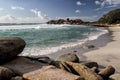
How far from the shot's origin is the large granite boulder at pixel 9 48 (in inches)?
323

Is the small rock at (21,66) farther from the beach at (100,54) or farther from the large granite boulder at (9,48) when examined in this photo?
the beach at (100,54)

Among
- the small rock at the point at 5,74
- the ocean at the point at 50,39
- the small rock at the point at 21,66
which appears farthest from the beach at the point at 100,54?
the small rock at the point at 5,74

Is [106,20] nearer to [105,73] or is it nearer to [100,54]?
[100,54]

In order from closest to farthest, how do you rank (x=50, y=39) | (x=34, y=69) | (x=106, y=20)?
(x=34, y=69), (x=50, y=39), (x=106, y=20)

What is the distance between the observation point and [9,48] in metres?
8.37

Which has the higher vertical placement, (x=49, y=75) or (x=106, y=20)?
(x=49, y=75)

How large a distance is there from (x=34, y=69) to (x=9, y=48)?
4.30 ft

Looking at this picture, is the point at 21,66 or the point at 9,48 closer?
the point at 21,66

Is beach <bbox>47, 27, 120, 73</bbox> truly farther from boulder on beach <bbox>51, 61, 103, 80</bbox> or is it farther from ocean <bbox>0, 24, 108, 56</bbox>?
boulder on beach <bbox>51, 61, 103, 80</bbox>

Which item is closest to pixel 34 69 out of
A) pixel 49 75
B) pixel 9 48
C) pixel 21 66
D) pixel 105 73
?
Result: pixel 21 66

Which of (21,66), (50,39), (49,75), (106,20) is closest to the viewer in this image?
(49,75)

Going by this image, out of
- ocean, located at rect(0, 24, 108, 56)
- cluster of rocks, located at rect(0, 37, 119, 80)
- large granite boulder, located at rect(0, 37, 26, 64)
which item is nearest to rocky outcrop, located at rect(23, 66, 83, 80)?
cluster of rocks, located at rect(0, 37, 119, 80)

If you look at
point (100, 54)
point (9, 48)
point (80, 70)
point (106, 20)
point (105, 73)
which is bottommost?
point (106, 20)

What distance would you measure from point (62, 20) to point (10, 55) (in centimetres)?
14764
